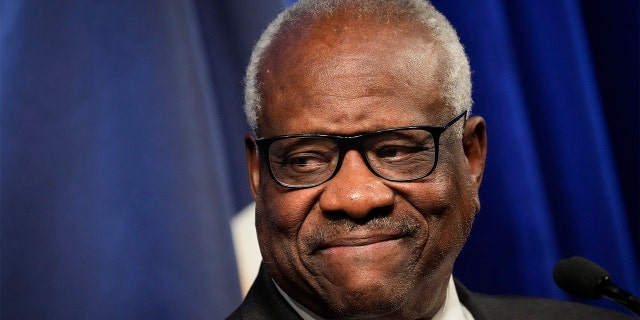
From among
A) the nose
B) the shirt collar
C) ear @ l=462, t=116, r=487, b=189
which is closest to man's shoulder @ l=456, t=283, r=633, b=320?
the shirt collar

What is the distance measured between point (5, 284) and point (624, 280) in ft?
5.71

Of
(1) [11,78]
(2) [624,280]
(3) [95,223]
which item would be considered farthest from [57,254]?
(2) [624,280]

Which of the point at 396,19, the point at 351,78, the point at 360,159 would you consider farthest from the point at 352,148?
the point at 396,19

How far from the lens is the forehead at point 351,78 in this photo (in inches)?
58.4

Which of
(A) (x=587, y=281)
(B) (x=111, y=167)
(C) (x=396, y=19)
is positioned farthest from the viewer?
(B) (x=111, y=167)

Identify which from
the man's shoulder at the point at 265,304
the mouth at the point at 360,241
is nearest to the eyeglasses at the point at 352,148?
the mouth at the point at 360,241

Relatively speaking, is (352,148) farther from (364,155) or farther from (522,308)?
(522,308)

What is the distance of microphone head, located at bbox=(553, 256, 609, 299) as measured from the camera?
169 centimetres

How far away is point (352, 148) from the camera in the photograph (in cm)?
146

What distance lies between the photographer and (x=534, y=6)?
253cm

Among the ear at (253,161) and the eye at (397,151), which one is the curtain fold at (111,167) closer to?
the ear at (253,161)

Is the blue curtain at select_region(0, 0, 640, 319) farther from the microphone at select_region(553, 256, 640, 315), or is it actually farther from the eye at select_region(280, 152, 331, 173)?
the microphone at select_region(553, 256, 640, 315)

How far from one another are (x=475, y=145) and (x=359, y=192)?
0.39 metres

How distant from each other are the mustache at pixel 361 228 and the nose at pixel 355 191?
21 mm
